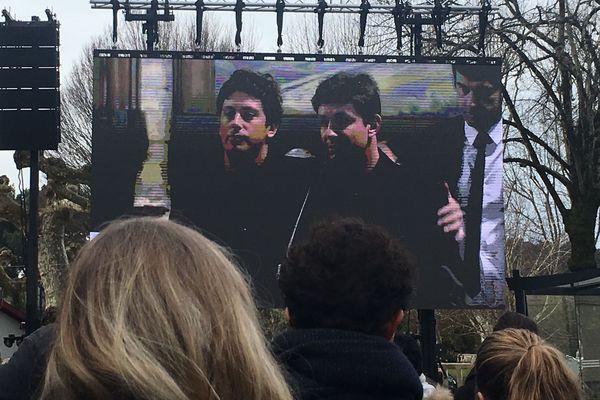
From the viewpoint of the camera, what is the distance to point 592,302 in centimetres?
1058

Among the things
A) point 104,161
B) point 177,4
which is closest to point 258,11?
point 177,4

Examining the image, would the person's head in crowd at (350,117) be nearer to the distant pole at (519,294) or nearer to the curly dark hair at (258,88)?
the curly dark hair at (258,88)

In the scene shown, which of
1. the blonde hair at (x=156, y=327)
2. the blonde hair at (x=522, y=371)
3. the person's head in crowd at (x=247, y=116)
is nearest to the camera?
the blonde hair at (x=156, y=327)

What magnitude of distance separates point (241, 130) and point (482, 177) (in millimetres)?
2805

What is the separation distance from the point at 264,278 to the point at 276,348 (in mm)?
7751

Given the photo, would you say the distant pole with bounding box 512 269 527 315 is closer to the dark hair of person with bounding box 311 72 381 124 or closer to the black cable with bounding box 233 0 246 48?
the dark hair of person with bounding box 311 72 381 124

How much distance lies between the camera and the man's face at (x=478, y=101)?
1016 centimetres

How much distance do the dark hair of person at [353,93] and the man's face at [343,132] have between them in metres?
0.07

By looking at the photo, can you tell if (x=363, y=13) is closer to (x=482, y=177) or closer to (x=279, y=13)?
(x=279, y=13)

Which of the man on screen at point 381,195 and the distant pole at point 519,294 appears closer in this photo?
the man on screen at point 381,195

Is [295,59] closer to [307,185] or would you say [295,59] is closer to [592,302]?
[307,185]

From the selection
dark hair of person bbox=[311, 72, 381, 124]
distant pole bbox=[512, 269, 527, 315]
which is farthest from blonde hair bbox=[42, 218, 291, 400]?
distant pole bbox=[512, 269, 527, 315]

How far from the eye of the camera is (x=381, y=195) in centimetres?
992

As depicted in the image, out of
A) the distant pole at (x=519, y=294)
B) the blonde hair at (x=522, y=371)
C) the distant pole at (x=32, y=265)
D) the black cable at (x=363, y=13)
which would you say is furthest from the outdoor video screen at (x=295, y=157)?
the blonde hair at (x=522, y=371)
